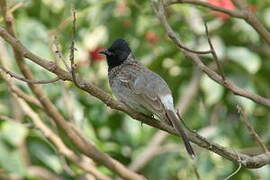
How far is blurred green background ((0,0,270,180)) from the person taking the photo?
5008 mm

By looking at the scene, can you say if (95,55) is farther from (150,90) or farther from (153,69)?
(150,90)

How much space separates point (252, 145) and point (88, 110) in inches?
52.4

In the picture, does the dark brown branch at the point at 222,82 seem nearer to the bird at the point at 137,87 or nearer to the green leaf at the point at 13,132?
the bird at the point at 137,87

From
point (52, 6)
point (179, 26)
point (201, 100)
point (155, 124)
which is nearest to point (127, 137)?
point (201, 100)

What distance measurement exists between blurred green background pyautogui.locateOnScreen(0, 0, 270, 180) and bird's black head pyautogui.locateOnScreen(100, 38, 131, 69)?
29cm

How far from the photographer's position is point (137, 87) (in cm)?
454

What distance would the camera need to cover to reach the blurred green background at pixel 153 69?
5.01 meters

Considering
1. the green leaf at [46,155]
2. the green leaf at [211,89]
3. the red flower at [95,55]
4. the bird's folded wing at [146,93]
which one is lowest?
the green leaf at [46,155]

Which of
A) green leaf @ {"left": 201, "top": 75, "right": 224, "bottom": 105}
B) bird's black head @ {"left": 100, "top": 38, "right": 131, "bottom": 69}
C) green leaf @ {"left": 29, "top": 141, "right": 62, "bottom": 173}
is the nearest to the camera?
bird's black head @ {"left": 100, "top": 38, "right": 131, "bottom": 69}

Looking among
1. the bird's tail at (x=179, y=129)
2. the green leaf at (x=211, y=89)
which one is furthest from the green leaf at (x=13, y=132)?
the green leaf at (x=211, y=89)

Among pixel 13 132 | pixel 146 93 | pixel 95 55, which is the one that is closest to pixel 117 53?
pixel 146 93

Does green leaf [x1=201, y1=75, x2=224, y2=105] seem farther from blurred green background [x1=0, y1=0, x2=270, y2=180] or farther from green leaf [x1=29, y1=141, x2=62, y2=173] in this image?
green leaf [x1=29, y1=141, x2=62, y2=173]

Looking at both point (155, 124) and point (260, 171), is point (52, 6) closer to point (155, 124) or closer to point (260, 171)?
point (260, 171)

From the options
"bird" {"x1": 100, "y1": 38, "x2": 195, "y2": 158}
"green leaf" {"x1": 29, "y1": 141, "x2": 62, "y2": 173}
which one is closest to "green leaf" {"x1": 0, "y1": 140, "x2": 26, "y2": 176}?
"green leaf" {"x1": 29, "y1": 141, "x2": 62, "y2": 173}
